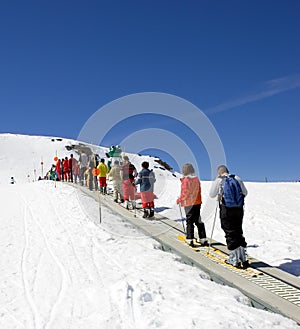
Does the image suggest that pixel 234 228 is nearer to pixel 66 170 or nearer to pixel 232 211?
pixel 232 211

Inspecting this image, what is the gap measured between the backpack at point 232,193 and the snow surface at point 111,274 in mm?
1599

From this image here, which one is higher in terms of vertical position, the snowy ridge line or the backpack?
the backpack

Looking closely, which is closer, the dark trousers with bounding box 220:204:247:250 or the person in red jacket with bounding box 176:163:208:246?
the dark trousers with bounding box 220:204:247:250

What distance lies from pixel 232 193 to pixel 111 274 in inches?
117

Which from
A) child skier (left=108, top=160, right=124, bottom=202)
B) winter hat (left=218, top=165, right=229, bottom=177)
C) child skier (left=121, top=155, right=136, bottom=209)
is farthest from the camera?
child skier (left=108, top=160, right=124, bottom=202)

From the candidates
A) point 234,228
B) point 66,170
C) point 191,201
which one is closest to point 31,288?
point 234,228

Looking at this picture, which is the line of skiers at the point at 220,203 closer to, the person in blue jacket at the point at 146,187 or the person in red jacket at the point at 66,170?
the person in blue jacket at the point at 146,187

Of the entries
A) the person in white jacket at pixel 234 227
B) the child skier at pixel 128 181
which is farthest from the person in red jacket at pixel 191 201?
the child skier at pixel 128 181

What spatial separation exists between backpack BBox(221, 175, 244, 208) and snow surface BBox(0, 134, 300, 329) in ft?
5.24

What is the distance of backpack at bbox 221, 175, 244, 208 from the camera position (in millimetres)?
7168

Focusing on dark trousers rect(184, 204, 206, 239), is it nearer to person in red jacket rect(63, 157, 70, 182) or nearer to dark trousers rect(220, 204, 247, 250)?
dark trousers rect(220, 204, 247, 250)

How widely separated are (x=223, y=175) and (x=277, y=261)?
2662 millimetres

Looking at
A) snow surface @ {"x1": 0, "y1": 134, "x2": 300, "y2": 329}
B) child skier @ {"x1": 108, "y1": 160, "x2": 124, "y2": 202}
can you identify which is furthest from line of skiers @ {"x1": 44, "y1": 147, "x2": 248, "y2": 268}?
child skier @ {"x1": 108, "y1": 160, "x2": 124, "y2": 202}

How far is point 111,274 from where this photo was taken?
22.4ft
